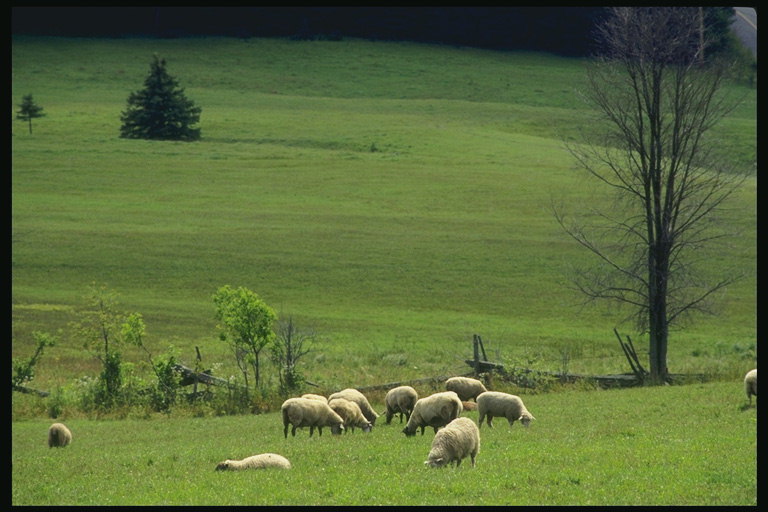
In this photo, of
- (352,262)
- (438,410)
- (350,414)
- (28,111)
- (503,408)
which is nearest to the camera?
(438,410)

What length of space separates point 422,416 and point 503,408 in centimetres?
255

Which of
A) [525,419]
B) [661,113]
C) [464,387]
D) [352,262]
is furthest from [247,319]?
[352,262]

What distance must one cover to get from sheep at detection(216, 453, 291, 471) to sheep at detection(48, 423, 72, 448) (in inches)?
384

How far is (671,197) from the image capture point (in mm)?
38344

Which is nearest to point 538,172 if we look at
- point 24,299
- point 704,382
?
point 24,299

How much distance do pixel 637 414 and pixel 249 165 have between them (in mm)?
69748

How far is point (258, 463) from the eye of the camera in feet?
62.8

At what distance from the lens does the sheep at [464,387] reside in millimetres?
27641

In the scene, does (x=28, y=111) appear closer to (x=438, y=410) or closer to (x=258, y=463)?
(x=438, y=410)

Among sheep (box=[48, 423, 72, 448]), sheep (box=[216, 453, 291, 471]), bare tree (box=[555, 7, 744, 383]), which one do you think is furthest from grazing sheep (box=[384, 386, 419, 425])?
bare tree (box=[555, 7, 744, 383])

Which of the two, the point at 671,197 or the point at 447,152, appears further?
the point at 447,152

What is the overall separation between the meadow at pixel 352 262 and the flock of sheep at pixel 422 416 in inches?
17.8

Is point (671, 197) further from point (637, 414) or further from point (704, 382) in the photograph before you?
point (637, 414)

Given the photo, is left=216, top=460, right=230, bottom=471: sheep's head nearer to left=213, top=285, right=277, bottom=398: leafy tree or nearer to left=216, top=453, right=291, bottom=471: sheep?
left=216, top=453, right=291, bottom=471: sheep
